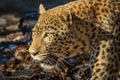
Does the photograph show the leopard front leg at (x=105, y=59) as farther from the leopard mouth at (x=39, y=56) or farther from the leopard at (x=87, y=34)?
the leopard mouth at (x=39, y=56)

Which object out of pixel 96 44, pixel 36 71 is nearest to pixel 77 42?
pixel 96 44

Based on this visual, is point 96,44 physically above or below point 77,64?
above

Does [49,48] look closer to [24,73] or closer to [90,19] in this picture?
[90,19]

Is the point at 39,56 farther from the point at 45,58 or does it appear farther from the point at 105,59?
the point at 105,59

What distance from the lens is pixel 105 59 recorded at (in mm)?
6684

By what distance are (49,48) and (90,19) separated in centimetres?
72

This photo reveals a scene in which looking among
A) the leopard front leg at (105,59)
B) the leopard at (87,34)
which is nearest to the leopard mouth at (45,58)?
the leopard at (87,34)

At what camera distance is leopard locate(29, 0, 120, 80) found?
671 centimetres

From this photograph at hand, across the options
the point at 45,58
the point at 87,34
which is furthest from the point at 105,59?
the point at 45,58

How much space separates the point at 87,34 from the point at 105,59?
440 millimetres

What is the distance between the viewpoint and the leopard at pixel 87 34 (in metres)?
6.71

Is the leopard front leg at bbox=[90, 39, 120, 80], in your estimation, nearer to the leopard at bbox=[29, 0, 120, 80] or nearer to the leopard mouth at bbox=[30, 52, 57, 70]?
the leopard at bbox=[29, 0, 120, 80]

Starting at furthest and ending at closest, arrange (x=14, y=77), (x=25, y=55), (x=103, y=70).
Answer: (x=25, y=55) → (x=14, y=77) → (x=103, y=70)

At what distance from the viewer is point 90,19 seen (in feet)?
22.5
